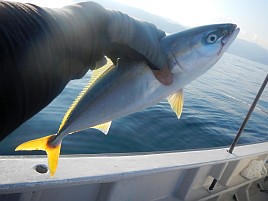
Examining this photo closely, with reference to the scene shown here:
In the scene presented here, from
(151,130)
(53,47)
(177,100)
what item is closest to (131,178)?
(177,100)

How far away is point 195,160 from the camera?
3521 millimetres

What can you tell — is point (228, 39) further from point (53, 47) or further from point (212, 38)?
point (53, 47)

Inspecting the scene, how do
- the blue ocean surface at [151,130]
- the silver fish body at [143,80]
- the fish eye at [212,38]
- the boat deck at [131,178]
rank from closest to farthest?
the silver fish body at [143,80], the fish eye at [212,38], the boat deck at [131,178], the blue ocean surface at [151,130]

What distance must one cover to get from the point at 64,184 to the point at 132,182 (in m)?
1.17

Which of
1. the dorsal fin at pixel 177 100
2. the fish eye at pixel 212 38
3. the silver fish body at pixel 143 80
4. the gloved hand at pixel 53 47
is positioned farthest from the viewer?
the dorsal fin at pixel 177 100

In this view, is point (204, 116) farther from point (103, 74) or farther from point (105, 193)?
point (103, 74)

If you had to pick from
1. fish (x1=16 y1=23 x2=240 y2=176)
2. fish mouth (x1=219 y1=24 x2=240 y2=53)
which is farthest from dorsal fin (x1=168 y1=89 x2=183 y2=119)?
fish mouth (x1=219 y1=24 x2=240 y2=53)

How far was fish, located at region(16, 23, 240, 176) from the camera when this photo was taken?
1643 millimetres

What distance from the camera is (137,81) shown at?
64.3 inches

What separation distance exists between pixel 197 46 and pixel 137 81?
1.52ft

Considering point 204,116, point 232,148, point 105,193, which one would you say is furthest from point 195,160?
point 204,116

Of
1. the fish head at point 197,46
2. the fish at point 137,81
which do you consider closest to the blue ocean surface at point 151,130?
the fish at point 137,81

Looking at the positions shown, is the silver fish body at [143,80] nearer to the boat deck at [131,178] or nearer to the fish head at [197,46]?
the fish head at [197,46]

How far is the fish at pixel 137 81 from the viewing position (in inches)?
64.7
